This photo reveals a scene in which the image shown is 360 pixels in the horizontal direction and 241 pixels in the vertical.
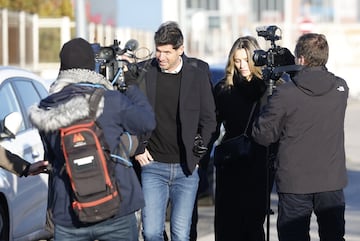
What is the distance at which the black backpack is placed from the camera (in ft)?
17.8

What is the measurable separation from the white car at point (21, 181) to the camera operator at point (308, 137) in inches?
90.6

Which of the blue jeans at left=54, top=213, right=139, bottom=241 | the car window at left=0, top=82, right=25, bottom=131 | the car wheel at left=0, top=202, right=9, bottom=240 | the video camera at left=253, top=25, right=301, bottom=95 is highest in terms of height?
the video camera at left=253, top=25, right=301, bottom=95

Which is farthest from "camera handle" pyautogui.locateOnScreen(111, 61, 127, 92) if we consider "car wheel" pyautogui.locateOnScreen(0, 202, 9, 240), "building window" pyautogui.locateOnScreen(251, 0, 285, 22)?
"building window" pyautogui.locateOnScreen(251, 0, 285, 22)

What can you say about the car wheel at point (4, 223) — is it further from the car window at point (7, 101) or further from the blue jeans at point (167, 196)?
the blue jeans at point (167, 196)

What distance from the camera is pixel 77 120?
548 centimetres

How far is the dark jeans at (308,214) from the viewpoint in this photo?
704 centimetres

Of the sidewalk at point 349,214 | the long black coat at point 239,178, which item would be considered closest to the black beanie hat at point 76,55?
the long black coat at point 239,178

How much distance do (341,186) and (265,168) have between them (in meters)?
1.03

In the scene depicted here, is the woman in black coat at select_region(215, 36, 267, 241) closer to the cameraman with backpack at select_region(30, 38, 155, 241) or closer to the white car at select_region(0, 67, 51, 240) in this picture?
the white car at select_region(0, 67, 51, 240)

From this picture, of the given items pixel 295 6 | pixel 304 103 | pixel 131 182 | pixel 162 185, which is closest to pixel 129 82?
pixel 162 185

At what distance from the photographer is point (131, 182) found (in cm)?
569

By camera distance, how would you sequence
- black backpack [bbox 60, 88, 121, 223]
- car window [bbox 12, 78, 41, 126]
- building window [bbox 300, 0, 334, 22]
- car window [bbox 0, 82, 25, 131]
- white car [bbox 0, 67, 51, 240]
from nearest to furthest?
1. black backpack [bbox 60, 88, 121, 223]
2. white car [bbox 0, 67, 51, 240]
3. car window [bbox 0, 82, 25, 131]
4. car window [bbox 12, 78, 41, 126]
5. building window [bbox 300, 0, 334, 22]

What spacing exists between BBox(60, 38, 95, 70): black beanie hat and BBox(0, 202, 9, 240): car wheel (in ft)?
9.59

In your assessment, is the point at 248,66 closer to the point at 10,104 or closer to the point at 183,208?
the point at 183,208
